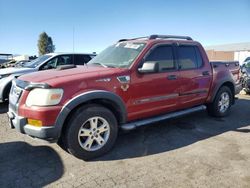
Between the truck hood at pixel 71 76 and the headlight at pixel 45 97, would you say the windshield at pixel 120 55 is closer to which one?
the truck hood at pixel 71 76

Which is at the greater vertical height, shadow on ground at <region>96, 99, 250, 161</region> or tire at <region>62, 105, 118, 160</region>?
tire at <region>62, 105, 118, 160</region>

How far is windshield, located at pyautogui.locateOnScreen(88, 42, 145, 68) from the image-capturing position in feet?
13.9

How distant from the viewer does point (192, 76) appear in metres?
4.95

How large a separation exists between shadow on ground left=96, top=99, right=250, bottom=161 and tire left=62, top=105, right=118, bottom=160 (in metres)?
0.21

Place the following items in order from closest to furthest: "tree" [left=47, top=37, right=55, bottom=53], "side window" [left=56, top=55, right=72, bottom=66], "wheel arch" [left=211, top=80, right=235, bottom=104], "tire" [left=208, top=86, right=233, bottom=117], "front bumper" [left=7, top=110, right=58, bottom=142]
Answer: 1. "front bumper" [left=7, top=110, right=58, bottom=142]
2. "wheel arch" [left=211, top=80, right=235, bottom=104]
3. "tire" [left=208, top=86, right=233, bottom=117]
4. "side window" [left=56, top=55, right=72, bottom=66]
5. "tree" [left=47, top=37, right=55, bottom=53]

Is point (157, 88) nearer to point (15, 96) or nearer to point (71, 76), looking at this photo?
point (71, 76)

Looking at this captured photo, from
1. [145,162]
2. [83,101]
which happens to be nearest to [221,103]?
[145,162]

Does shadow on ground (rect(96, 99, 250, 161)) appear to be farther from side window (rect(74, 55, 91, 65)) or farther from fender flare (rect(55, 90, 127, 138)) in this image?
side window (rect(74, 55, 91, 65))

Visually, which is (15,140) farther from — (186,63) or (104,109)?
(186,63)

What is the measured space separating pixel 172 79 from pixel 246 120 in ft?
8.52

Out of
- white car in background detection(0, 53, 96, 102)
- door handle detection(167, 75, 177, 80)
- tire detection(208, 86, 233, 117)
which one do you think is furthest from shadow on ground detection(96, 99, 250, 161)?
white car in background detection(0, 53, 96, 102)

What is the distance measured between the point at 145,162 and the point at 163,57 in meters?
2.07

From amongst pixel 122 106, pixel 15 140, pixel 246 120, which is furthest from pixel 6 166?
pixel 246 120

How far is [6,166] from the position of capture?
3.43 m
